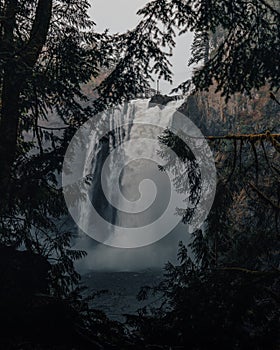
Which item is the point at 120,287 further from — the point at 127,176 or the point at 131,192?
the point at 127,176

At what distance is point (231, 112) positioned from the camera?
1931 cm

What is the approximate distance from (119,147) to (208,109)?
6.01 meters

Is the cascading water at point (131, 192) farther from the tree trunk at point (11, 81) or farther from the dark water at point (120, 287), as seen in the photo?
the tree trunk at point (11, 81)

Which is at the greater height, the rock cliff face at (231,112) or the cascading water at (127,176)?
the rock cliff face at (231,112)

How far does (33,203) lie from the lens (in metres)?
5.30

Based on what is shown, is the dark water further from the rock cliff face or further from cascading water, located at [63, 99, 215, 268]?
the rock cliff face

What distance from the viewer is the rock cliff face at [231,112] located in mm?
17469

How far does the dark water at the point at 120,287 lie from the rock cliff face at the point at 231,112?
7883 millimetres

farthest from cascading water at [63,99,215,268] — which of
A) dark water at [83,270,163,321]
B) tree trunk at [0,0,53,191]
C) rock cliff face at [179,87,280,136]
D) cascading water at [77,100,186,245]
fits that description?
tree trunk at [0,0,53,191]

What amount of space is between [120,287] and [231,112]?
35.1 feet

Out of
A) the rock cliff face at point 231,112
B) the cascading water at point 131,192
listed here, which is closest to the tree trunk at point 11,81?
the rock cliff face at point 231,112

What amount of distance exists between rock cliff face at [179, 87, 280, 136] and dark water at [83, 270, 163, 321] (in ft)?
25.9

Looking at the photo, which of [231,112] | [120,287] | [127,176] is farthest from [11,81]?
[127,176]

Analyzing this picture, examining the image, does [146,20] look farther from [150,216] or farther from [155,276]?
[150,216]
